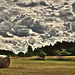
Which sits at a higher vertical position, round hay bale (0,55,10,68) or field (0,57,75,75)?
round hay bale (0,55,10,68)

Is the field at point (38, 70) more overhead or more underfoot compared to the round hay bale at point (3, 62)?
more underfoot

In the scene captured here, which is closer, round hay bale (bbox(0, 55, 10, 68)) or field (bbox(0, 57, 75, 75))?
field (bbox(0, 57, 75, 75))

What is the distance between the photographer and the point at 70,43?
7613 inches

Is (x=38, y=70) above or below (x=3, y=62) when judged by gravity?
below

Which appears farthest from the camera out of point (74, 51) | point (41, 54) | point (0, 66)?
point (74, 51)

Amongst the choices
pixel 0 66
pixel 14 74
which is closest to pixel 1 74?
pixel 14 74

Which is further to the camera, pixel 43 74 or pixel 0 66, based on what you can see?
pixel 0 66

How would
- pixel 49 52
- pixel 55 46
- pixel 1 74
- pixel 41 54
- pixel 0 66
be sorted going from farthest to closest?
pixel 55 46
pixel 49 52
pixel 41 54
pixel 0 66
pixel 1 74

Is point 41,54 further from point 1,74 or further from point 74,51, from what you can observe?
point 1,74

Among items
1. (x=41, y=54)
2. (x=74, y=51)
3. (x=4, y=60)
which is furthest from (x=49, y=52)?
(x=4, y=60)

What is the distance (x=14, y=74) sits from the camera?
71.2ft

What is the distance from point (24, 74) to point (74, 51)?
11144 cm

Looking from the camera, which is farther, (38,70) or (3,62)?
(3,62)

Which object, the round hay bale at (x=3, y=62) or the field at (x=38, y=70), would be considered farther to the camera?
the round hay bale at (x=3, y=62)
